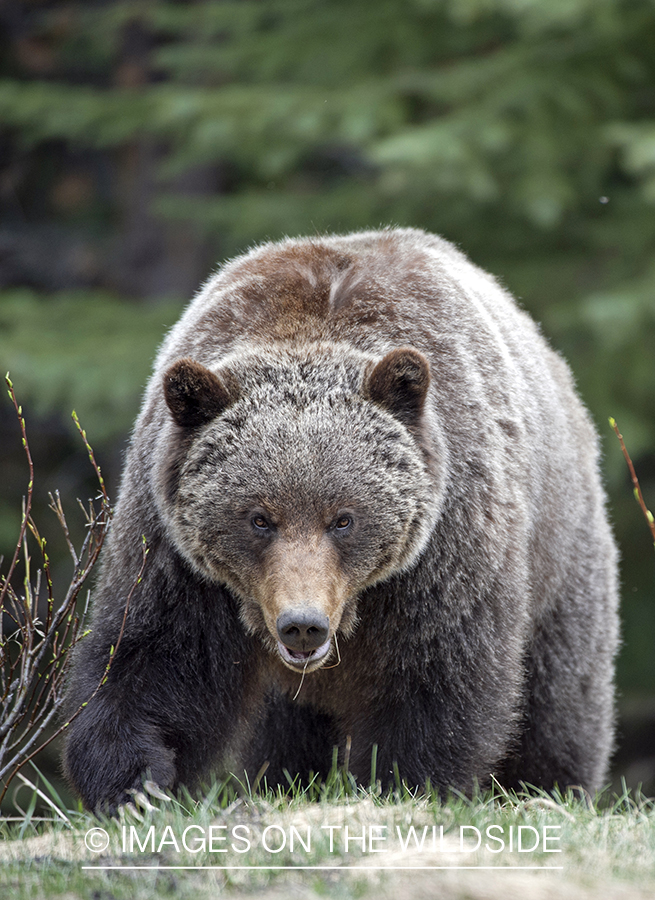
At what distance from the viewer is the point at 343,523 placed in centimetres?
447

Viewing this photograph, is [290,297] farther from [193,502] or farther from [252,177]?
[252,177]

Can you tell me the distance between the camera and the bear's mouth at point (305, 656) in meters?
4.22

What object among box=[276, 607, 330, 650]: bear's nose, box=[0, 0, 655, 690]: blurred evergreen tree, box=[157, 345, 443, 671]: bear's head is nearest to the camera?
box=[276, 607, 330, 650]: bear's nose

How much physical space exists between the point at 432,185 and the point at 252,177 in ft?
18.0

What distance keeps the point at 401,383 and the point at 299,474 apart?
590 mm

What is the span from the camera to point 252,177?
15.0m

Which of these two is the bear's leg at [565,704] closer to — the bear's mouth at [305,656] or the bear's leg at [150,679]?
the bear's leg at [150,679]

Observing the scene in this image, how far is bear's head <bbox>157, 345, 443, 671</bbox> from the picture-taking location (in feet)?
14.5

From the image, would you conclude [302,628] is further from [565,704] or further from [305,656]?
[565,704]

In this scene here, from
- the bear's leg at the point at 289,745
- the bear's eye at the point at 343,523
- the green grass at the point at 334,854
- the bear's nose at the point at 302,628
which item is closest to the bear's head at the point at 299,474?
the bear's eye at the point at 343,523

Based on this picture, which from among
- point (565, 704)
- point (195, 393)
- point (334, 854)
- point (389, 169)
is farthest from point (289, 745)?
point (389, 169)

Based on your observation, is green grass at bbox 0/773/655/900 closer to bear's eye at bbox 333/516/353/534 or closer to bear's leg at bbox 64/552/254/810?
bear's leg at bbox 64/552/254/810

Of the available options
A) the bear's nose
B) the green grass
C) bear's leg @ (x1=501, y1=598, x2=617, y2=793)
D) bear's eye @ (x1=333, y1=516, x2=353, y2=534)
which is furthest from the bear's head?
bear's leg @ (x1=501, y1=598, x2=617, y2=793)

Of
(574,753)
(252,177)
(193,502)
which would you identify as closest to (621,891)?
(193,502)
